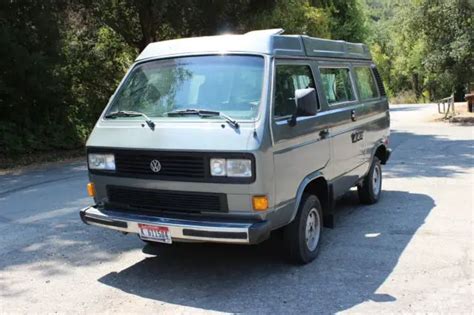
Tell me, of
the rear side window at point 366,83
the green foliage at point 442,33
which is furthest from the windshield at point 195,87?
the green foliage at point 442,33

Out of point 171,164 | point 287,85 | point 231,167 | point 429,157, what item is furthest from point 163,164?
point 429,157

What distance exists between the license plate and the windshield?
1064 millimetres

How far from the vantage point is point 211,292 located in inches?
195

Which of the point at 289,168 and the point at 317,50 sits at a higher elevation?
the point at 317,50

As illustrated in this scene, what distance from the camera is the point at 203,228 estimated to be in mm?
4715

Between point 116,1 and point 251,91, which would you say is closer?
point 251,91

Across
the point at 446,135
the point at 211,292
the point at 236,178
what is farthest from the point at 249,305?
the point at 446,135

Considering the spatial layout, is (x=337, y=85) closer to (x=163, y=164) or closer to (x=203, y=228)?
(x=163, y=164)

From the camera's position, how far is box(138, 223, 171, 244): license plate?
4.87m

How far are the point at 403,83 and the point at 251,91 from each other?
215 feet

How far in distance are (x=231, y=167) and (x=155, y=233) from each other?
0.93 meters

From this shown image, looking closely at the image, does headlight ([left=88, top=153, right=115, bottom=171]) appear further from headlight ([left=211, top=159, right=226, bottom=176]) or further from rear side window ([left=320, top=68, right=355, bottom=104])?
rear side window ([left=320, top=68, right=355, bottom=104])

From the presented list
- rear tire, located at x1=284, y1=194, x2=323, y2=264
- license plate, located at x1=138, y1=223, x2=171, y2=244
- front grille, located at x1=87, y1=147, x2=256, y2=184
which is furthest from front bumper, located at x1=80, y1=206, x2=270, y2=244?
rear tire, located at x1=284, y1=194, x2=323, y2=264

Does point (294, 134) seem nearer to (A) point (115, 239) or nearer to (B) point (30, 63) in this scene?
(A) point (115, 239)
